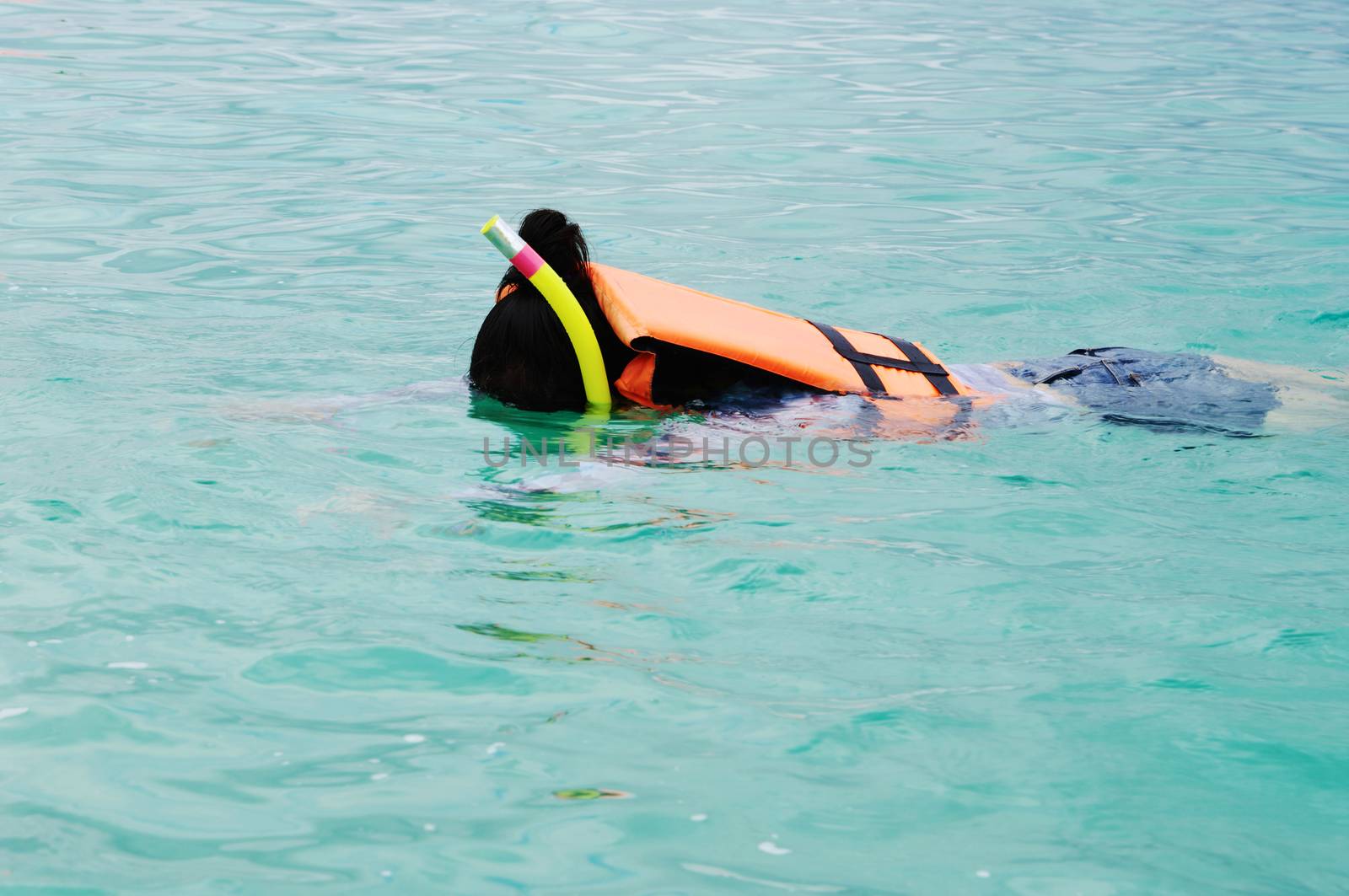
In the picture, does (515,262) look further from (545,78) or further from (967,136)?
(545,78)

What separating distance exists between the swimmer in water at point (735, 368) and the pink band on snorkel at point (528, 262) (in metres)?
0.01

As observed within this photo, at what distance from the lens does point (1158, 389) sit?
482 centimetres

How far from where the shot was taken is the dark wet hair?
4016 mm

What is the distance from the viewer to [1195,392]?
481 centimetres

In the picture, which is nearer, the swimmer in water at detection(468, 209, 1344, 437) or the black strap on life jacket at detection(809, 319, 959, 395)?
the swimmer in water at detection(468, 209, 1344, 437)

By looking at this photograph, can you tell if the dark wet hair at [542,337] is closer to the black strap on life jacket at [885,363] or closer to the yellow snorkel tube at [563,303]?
the yellow snorkel tube at [563,303]

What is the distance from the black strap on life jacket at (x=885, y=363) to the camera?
14.4 feet

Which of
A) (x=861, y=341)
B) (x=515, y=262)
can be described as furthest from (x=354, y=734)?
(x=861, y=341)

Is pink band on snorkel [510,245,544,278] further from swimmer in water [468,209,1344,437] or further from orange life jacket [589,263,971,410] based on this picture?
orange life jacket [589,263,971,410]

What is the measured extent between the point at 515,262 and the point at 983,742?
1.99m

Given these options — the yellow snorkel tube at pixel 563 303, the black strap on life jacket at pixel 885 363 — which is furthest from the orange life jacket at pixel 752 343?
the yellow snorkel tube at pixel 563 303

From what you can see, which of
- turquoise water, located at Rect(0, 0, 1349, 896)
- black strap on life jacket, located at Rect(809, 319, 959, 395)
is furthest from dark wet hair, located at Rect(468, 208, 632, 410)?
black strap on life jacket, located at Rect(809, 319, 959, 395)

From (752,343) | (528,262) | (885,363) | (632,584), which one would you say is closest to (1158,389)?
(885,363)

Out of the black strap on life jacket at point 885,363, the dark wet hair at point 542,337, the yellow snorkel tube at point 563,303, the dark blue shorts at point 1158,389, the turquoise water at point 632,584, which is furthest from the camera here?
the dark blue shorts at point 1158,389
